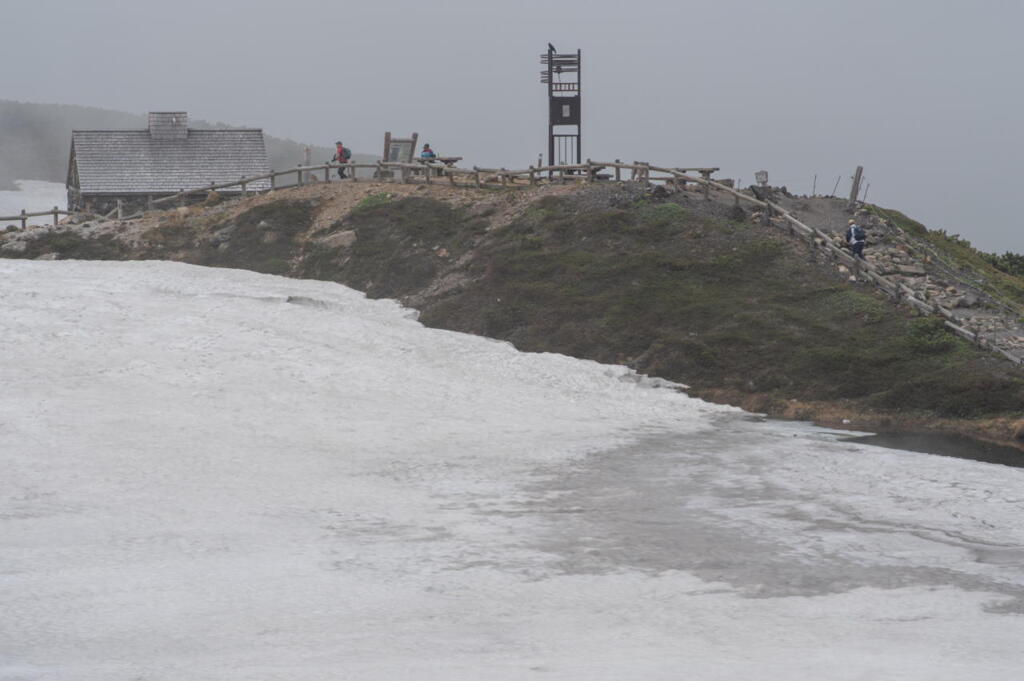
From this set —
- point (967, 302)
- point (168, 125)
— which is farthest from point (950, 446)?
point (168, 125)

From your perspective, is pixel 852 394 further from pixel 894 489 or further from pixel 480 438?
pixel 480 438

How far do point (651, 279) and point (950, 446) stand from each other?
43.6 ft

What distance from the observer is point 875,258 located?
3638 cm

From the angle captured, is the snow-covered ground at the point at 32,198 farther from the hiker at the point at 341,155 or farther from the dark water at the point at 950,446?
the dark water at the point at 950,446

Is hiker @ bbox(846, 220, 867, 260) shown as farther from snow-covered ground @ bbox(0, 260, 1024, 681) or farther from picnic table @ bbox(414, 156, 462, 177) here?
picnic table @ bbox(414, 156, 462, 177)

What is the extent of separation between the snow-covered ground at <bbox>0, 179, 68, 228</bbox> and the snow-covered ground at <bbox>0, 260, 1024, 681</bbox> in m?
80.2

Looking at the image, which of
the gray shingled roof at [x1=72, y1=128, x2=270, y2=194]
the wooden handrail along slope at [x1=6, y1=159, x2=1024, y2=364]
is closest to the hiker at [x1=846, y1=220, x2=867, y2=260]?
the wooden handrail along slope at [x1=6, y1=159, x2=1024, y2=364]

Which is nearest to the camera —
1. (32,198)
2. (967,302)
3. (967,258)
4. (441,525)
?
(441,525)

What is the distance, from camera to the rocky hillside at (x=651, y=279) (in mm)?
29016

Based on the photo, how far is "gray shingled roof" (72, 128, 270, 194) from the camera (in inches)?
2258

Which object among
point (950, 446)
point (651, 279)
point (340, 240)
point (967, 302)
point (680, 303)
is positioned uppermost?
point (340, 240)

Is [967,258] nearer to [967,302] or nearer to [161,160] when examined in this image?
[967,302]

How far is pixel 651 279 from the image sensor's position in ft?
118

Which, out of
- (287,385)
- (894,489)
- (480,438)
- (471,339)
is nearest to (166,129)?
(471,339)
